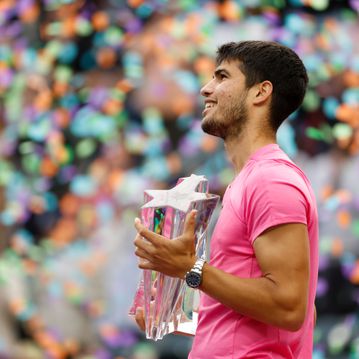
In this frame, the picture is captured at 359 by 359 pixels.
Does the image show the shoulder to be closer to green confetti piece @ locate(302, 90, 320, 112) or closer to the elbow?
the elbow

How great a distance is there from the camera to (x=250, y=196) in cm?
129

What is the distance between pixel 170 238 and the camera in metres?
1.28

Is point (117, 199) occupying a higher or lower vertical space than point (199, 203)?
lower

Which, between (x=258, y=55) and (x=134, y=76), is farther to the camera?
(x=134, y=76)

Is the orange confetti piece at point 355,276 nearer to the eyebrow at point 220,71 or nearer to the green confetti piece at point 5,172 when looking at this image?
the green confetti piece at point 5,172

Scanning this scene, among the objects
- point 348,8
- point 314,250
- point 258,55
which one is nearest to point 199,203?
point 314,250

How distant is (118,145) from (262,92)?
162 centimetres

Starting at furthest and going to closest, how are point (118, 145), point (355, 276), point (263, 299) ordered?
1. point (118, 145)
2. point (355, 276)
3. point (263, 299)

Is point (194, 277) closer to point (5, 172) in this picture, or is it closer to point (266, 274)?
point (266, 274)

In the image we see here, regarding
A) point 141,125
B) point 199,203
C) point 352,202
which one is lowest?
A: point 352,202

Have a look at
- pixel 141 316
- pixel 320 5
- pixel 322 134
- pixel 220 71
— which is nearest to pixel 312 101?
pixel 322 134

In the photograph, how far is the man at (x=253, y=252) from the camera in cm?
124

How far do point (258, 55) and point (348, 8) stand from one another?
160 centimetres

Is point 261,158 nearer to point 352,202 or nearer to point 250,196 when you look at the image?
point 250,196
